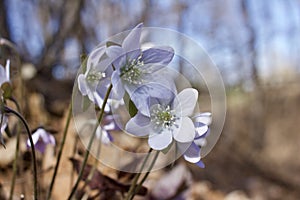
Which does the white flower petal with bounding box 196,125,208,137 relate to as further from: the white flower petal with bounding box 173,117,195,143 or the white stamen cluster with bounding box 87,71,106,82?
the white stamen cluster with bounding box 87,71,106,82

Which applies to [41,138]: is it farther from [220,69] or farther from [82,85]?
[220,69]

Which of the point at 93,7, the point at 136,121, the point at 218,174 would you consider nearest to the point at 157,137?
the point at 136,121

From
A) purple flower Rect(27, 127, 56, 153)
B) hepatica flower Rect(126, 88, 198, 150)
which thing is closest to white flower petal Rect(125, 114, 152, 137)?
hepatica flower Rect(126, 88, 198, 150)

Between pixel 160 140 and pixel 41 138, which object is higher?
pixel 160 140

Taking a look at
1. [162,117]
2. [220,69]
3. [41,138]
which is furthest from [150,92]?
[220,69]

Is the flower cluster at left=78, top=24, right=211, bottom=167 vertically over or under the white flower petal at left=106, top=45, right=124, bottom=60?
under

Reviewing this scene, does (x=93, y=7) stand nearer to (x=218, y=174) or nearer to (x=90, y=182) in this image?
(x=218, y=174)
